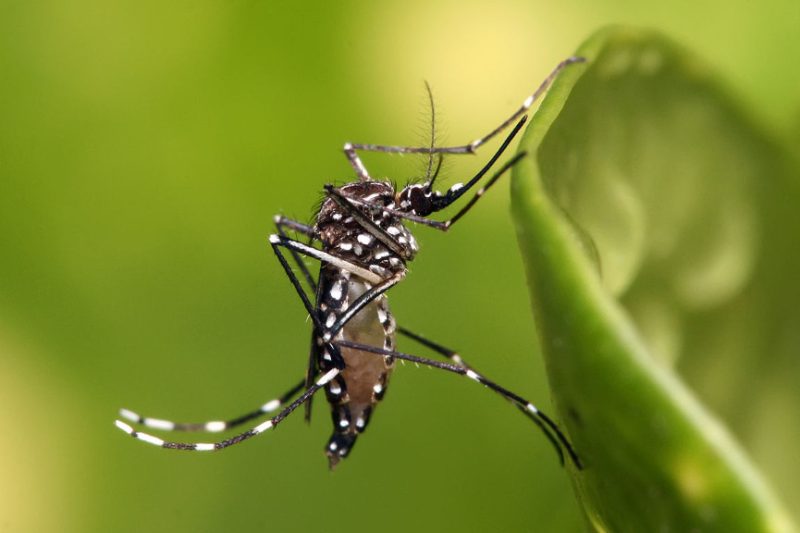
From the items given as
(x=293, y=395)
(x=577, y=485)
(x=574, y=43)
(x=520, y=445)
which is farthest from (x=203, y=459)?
(x=574, y=43)

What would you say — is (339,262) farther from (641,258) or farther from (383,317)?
(641,258)

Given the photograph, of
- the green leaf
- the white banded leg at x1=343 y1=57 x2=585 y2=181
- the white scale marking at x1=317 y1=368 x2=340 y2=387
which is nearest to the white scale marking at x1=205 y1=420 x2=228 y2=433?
the white scale marking at x1=317 y1=368 x2=340 y2=387

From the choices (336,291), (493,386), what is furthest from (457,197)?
(493,386)

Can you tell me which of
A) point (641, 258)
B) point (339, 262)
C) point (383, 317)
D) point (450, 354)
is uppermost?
point (339, 262)

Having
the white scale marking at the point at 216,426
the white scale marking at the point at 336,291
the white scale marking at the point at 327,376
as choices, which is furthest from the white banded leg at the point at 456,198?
the white scale marking at the point at 216,426

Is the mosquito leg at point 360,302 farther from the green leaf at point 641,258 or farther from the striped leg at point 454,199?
the green leaf at point 641,258

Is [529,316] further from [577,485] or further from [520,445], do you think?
[577,485]

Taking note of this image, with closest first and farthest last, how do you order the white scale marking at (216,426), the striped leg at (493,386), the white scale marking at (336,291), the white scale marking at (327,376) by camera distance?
the striped leg at (493,386), the white scale marking at (216,426), the white scale marking at (327,376), the white scale marking at (336,291)
